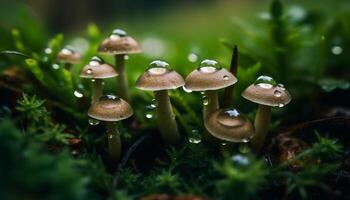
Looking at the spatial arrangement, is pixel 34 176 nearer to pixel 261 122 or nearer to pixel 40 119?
pixel 40 119

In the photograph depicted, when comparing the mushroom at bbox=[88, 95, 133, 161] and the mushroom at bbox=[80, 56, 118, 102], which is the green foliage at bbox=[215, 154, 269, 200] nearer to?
the mushroom at bbox=[88, 95, 133, 161]

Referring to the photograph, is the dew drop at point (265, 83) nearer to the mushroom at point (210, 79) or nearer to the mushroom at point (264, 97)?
the mushroom at point (264, 97)

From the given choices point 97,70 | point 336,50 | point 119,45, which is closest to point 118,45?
point 119,45

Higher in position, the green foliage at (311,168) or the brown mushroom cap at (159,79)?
the brown mushroom cap at (159,79)

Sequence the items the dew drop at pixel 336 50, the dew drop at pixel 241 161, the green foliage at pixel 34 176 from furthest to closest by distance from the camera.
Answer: the dew drop at pixel 336 50, the dew drop at pixel 241 161, the green foliage at pixel 34 176

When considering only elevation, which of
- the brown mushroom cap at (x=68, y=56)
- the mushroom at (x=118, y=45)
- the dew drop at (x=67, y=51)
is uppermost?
the mushroom at (x=118, y=45)

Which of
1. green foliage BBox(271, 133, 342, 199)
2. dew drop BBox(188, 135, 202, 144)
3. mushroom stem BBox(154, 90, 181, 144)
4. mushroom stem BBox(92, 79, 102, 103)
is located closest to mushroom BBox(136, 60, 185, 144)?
mushroom stem BBox(154, 90, 181, 144)

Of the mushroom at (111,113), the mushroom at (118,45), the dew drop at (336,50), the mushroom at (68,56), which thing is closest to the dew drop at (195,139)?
the mushroom at (111,113)
